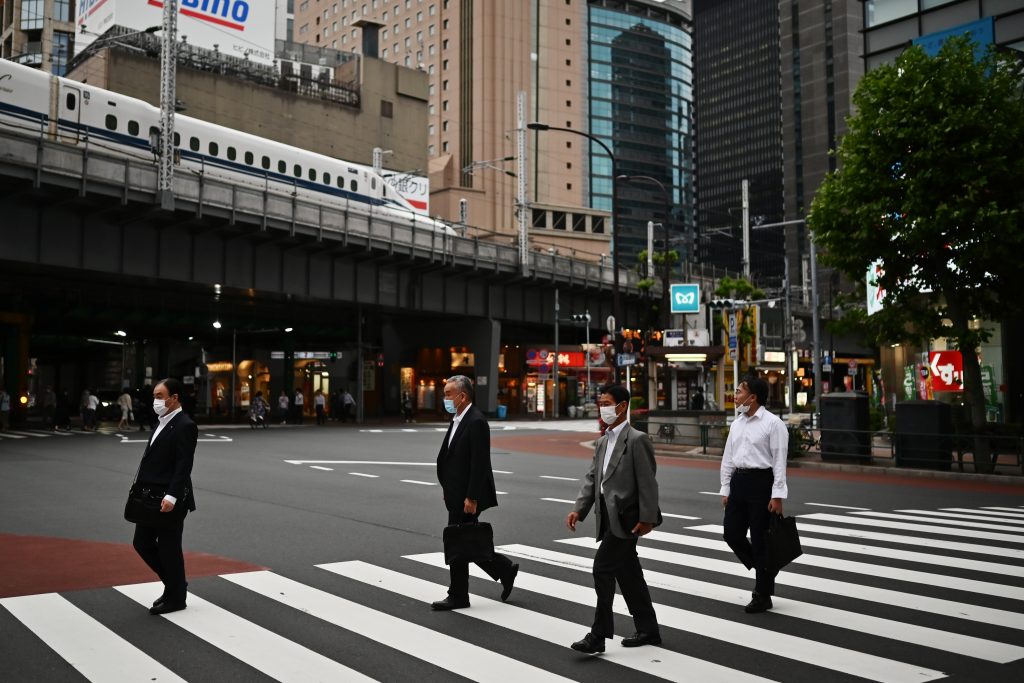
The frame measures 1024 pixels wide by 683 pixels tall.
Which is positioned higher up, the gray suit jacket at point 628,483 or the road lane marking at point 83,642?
the gray suit jacket at point 628,483

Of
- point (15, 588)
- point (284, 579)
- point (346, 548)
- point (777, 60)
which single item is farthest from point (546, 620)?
point (777, 60)

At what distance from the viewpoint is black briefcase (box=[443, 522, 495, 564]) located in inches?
268

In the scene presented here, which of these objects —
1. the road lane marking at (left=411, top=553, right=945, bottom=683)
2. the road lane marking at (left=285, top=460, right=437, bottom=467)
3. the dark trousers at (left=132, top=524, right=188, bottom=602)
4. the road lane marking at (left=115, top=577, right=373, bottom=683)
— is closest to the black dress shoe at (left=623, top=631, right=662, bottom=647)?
the road lane marking at (left=411, top=553, right=945, bottom=683)

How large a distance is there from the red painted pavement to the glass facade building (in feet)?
425

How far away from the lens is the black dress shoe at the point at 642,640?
6.03m

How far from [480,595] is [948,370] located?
73.0ft

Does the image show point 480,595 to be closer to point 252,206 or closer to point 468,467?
point 468,467

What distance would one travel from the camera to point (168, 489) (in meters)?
6.66

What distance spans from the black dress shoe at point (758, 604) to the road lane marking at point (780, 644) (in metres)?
0.31

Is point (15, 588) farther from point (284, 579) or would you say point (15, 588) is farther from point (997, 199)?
point (997, 199)

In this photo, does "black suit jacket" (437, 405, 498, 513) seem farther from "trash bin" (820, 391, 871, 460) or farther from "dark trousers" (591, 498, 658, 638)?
"trash bin" (820, 391, 871, 460)

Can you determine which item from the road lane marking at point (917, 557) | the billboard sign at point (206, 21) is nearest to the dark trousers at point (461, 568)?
the road lane marking at point (917, 557)

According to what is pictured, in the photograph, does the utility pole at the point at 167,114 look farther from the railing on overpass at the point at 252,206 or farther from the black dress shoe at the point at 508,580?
the black dress shoe at the point at 508,580

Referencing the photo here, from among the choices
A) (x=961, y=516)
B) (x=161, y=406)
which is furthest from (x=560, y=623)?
(x=961, y=516)
